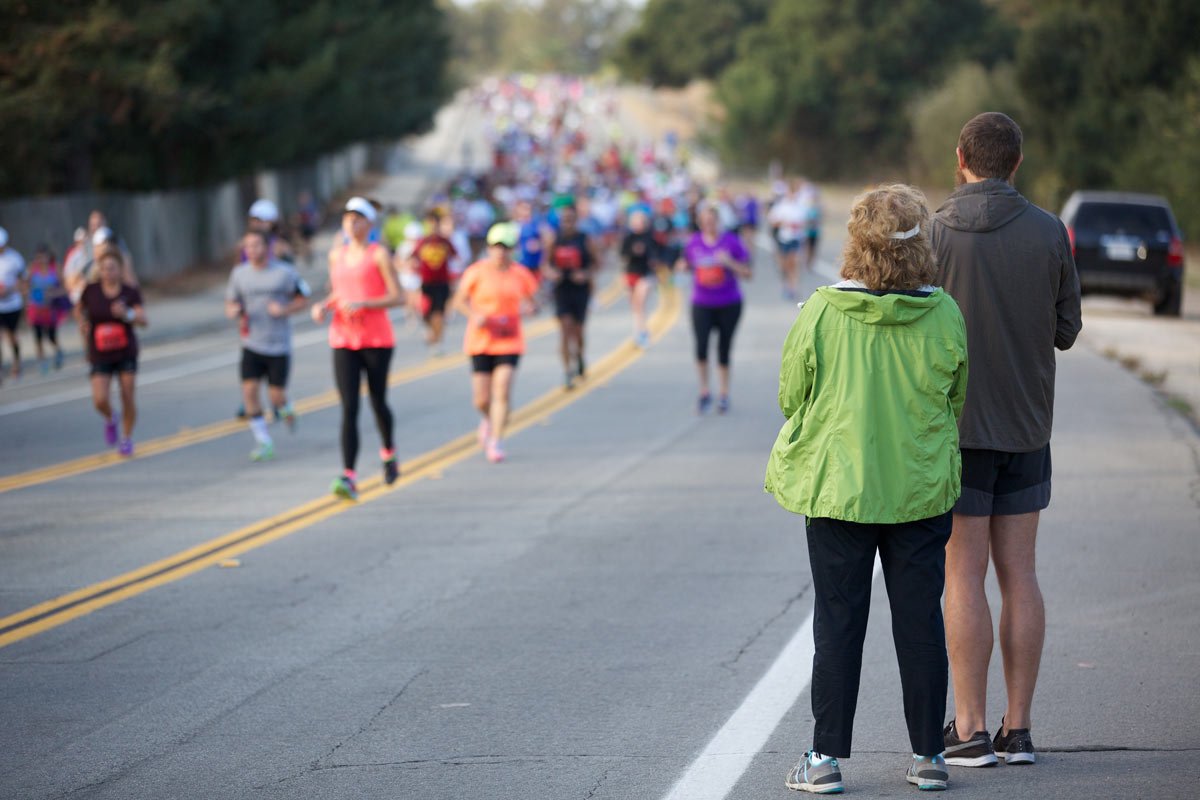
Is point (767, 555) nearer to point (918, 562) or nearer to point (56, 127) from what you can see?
point (918, 562)

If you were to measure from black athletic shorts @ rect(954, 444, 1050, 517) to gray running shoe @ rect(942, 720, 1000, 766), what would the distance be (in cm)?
74

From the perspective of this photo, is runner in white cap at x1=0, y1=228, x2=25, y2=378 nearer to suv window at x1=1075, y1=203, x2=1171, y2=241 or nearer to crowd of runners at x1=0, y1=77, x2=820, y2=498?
crowd of runners at x1=0, y1=77, x2=820, y2=498

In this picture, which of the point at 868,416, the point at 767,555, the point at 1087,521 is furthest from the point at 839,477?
→ the point at 1087,521

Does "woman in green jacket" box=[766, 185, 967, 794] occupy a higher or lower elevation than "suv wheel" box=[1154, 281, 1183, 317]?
higher

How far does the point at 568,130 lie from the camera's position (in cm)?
11138

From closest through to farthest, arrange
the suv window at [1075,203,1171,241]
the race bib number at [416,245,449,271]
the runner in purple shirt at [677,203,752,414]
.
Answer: the runner in purple shirt at [677,203,752,414] < the race bib number at [416,245,449,271] < the suv window at [1075,203,1171,241]

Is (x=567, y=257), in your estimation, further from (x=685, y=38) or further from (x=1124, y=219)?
(x=685, y=38)

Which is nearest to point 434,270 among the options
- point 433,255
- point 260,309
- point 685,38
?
point 433,255

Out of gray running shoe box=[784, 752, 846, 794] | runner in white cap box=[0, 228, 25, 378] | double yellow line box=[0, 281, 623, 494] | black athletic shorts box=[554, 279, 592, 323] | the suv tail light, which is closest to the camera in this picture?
gray running shoe box=[784, 752, 846, 794]

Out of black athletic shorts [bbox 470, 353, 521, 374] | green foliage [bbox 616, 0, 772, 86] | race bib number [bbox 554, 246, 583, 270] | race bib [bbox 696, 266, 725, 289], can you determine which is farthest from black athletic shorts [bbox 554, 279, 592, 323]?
green foliage [bbox 616, 0, 772, 86]

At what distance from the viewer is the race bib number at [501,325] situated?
13.0 m

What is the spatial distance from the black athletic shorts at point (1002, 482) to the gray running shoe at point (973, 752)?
0.74m

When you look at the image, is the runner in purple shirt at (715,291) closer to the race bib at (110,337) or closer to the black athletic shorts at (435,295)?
the race bib at (110,337)

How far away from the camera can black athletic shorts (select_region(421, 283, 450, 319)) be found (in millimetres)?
22000
